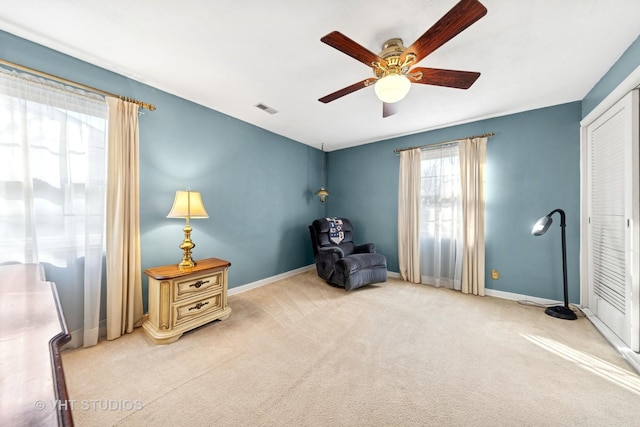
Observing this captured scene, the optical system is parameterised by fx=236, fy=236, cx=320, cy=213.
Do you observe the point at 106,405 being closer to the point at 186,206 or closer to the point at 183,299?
the point at 183,299

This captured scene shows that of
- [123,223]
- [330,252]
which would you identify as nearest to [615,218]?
[330,252]

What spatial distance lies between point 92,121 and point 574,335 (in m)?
4.74

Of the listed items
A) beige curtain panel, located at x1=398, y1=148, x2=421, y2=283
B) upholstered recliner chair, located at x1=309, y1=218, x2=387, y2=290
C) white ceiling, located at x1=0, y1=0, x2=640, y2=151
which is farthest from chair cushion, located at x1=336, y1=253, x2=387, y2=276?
white ceiling, located at x1=0, y1=0, x2=640, y2=151

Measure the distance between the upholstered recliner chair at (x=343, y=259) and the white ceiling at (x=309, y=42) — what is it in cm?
199

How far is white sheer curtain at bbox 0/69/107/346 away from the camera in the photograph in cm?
172

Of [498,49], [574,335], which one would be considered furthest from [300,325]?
[498,49]

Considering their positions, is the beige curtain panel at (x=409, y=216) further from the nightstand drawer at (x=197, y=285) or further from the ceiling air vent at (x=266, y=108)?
the nightstand drawer at (x=197, y=285)

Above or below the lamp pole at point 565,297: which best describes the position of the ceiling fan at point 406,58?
above

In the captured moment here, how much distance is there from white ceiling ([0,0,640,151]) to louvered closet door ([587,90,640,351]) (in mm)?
537

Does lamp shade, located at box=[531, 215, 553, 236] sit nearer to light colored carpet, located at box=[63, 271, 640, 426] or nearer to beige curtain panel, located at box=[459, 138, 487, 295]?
beige curtain panel, located at box=[459, 138, 487, 295]

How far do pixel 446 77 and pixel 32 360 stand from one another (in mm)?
2510

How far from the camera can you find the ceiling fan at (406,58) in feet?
4.39

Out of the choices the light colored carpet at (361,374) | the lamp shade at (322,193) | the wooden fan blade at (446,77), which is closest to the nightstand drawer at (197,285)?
the light colored carpet at (361,374)

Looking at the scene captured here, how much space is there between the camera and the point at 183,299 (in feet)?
7.06
